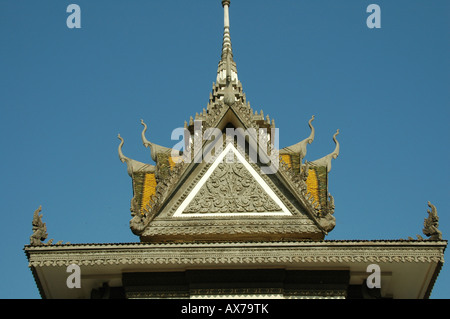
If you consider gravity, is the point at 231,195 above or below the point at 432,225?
above

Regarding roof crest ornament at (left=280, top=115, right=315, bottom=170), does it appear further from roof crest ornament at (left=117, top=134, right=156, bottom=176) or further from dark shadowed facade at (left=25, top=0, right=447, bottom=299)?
roof crest ornament at (left=117, top=134, right=156, bottom=176)

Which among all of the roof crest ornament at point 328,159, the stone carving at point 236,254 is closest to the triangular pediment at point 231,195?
the stone carving at point 236,254

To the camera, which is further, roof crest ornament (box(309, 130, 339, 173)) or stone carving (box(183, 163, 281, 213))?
roof crest ornament (box(309, 130, 339, 173))

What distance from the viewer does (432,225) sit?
1186 cm

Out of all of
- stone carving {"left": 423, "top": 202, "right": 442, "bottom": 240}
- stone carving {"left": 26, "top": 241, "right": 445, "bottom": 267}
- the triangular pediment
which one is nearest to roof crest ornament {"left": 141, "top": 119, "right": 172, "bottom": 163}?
the triangular pediment

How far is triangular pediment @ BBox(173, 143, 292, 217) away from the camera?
13.0 m

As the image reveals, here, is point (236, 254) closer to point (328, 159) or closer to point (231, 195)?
point (231, 195)

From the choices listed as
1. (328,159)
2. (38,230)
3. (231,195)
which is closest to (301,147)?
(328,159)

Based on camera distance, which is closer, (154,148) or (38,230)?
(38,230)

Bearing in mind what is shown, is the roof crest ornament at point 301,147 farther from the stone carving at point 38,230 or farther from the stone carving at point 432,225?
the stone carving at point 38,230

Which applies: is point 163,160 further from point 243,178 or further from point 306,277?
point 306,277
